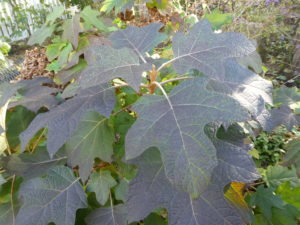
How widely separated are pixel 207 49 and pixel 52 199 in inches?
21.9

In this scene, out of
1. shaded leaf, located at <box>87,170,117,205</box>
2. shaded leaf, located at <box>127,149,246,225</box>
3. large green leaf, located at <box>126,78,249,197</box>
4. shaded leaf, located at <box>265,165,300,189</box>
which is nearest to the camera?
large green leaf, located at <box>126,78,249,197</box>

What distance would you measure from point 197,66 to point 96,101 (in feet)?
0.85

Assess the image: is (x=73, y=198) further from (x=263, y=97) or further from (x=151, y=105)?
(x=263, y=97)

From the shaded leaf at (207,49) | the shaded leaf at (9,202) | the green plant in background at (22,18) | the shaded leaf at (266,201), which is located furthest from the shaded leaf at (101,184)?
the green plant in background at (22,18)

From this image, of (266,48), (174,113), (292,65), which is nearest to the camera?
(174,113)

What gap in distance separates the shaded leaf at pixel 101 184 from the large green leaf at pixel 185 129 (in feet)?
0.78

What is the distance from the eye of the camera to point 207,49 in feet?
2.13

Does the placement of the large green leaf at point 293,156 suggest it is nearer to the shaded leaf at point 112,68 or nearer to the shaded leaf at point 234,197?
the shaded leaf at point 234,197

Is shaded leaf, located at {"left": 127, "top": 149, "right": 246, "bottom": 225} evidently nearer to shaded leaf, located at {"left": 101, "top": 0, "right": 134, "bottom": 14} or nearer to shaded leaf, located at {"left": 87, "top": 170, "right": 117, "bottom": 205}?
shaded leaf, located at {"left": 87, "top": 170, "right": 117, "bottom": 205}

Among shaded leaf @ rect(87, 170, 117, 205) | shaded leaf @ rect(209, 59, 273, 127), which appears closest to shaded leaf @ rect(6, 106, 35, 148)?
shaded leaf @ rect(87, 170, 117, 205)

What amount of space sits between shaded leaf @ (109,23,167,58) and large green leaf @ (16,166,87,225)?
399 millimetres

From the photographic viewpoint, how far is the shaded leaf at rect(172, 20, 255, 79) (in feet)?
2.00

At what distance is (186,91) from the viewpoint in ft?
1.88

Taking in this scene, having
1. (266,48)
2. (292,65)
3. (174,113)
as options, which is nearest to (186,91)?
(174,113)
